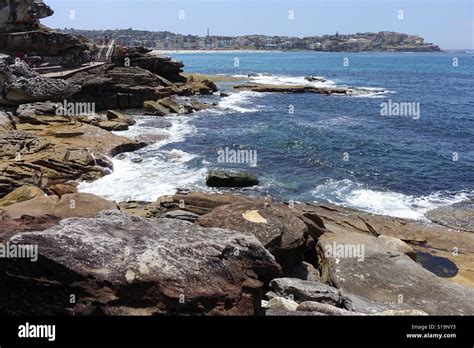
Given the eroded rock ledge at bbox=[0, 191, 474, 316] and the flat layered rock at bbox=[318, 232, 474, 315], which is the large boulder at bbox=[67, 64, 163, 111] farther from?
the flat layered rock at bbox=[318, 232, 474, 315]

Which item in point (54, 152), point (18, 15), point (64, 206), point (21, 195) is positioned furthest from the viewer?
point (18, 15)

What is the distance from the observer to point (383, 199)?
76.4 feet

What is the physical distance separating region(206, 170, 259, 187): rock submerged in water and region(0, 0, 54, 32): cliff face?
36.7 meters

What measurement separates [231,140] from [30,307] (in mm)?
29916

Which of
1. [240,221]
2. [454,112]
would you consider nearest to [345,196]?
[240,221]

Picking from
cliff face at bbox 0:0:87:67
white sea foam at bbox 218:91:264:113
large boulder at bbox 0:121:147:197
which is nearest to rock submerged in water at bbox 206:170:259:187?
large boulder at bbox 0:121:147:197

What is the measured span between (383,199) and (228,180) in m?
8.20

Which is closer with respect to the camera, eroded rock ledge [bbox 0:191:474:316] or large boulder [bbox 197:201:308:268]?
eroded rock ledge [bbox 0:191:474:316]

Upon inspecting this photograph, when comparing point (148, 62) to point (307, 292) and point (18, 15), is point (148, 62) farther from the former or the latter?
point (307, 292)

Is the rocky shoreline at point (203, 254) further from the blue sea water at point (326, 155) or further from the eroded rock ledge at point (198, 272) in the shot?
the blue sea water at point (326, 155)

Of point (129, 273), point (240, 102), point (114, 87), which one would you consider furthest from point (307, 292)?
point (240, 102)

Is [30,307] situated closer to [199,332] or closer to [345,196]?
[199,332]

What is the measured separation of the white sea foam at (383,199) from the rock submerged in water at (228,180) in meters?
3.66

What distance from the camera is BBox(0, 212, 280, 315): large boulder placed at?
21.7ft
